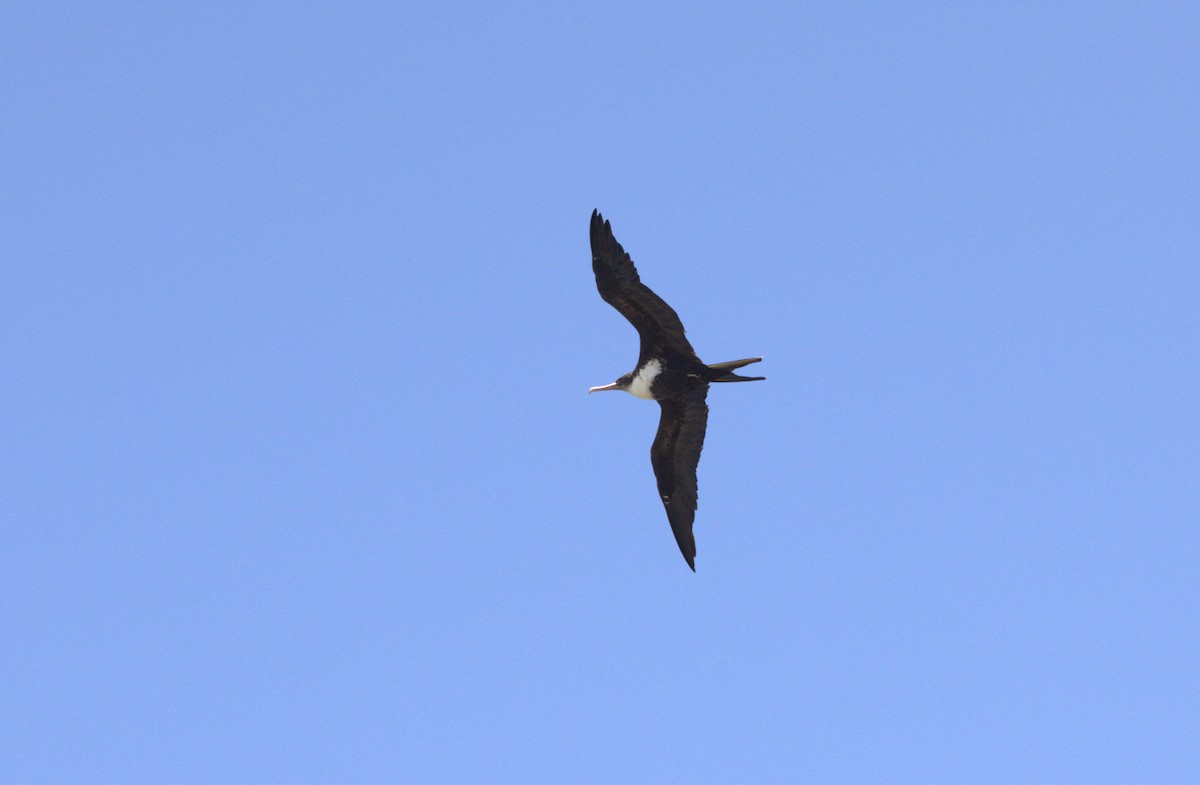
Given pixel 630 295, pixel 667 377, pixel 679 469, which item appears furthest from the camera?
pixel 679 469

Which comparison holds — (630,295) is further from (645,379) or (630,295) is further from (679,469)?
(679,469)

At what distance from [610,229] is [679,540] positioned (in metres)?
6.09

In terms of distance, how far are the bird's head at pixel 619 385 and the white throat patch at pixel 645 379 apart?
89 mm

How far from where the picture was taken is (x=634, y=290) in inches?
928

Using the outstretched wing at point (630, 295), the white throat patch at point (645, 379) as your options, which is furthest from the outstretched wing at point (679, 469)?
the outstretched wing at point (630, 295)

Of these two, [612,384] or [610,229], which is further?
[612,384]

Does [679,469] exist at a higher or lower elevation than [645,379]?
lower

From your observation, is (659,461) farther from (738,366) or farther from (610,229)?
(610,229)

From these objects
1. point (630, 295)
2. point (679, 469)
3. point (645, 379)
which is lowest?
point (679, 469)

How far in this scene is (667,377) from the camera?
2502cm

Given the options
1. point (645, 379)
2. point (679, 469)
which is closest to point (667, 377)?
point (645, 379)

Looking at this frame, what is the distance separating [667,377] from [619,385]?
1.13m

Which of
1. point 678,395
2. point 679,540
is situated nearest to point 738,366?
point 678,395

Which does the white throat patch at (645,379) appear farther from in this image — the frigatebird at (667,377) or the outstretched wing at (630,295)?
the outstretched wing at (630,295)
